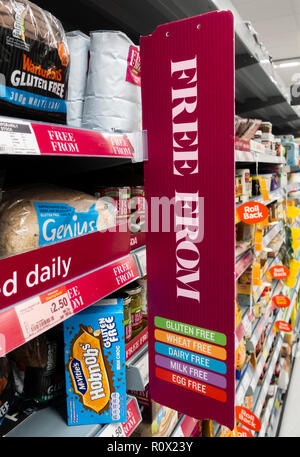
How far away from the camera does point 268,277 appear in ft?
9.73

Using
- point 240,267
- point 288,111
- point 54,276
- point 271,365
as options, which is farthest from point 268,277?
point 54,276

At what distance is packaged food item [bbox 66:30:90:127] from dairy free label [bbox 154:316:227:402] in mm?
589

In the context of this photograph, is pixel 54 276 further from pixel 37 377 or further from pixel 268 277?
pixel 268 277

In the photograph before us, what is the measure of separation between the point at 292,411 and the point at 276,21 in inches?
208

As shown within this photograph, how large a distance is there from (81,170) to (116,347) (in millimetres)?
602

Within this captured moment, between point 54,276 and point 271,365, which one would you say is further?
point 271,365

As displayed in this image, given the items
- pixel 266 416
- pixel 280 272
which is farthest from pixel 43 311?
pixel 266 416

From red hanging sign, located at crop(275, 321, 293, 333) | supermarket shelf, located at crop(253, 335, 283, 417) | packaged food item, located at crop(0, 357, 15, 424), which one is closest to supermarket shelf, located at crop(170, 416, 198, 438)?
packaged food item, located at crop(0, 357, 15, 424)

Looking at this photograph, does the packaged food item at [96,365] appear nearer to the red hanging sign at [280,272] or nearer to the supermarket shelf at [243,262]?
the supermarket shelf at [243,262]

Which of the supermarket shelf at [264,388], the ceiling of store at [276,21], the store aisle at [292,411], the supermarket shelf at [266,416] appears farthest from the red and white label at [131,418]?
the ceiling of store at [276,21]

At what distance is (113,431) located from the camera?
90 cm

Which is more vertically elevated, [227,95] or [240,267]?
[227,95]

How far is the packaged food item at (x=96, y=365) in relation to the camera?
875mm

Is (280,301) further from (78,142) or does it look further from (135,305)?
(78,142)
